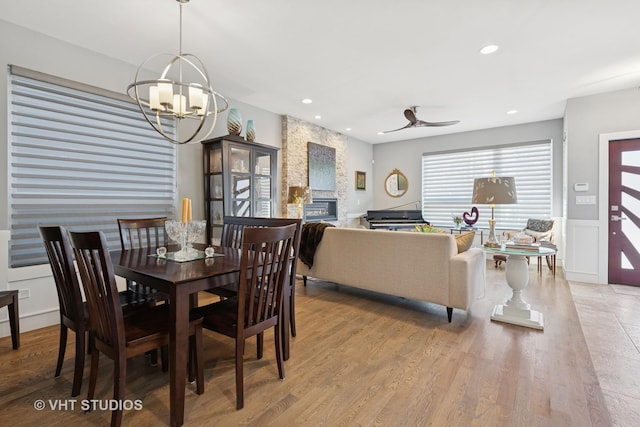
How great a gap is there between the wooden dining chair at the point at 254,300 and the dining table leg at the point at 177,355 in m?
0.26

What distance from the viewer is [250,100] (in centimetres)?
446

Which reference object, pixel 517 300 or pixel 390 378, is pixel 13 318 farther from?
pixel 517 300

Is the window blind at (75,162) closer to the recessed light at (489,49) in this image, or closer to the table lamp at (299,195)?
the table lamp at (299,195)

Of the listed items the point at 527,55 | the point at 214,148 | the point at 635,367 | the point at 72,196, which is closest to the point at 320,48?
the point at 214,148

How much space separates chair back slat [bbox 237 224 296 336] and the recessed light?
8.64 feet

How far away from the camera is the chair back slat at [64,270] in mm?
1562

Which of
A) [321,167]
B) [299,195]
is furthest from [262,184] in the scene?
[321,167]

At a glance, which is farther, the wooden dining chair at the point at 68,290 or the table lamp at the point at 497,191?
the table lamp at the point at 497,191

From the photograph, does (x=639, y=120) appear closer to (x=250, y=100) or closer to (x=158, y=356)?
(x=250, y=100)

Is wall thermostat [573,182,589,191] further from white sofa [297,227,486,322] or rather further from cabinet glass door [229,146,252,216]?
cabinet glass door [229,146,252,216]

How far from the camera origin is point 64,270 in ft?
5.46

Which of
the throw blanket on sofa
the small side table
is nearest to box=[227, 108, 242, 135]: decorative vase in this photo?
the throw blanket on sofa

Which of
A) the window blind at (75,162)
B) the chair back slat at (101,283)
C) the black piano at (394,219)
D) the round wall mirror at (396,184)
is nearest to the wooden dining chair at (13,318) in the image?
the window blind at (75,162)

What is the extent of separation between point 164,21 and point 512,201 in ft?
11.0
